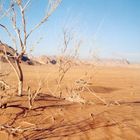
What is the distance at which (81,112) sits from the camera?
6391 millimetres

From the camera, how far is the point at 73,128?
207 inches

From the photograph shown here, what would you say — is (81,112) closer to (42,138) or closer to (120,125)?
(120,125)

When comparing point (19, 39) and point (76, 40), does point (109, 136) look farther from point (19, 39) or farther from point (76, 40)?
point (76, 40)

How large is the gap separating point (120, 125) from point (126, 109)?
163 centimetres

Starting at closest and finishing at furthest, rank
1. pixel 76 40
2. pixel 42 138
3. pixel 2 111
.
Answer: pixel 42 138
pixel 2 111
pixel 76 40

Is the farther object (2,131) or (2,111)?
(2,111)

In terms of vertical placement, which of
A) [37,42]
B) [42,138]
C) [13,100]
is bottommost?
[42,138]

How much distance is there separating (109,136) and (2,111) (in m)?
2.22

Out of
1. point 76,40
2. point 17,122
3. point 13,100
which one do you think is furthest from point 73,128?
point 76,40

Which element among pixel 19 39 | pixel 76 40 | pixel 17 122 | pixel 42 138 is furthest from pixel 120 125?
pixel 76 40

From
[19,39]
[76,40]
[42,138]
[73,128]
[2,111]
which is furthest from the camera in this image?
[76,40]

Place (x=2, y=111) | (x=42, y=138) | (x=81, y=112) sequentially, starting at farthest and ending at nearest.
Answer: (x=81, y=112) < (x=2, y=111) < (x=42, y=138)

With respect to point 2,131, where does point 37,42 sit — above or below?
above

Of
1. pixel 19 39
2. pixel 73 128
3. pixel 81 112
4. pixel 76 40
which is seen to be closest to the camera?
pixel 73 128
